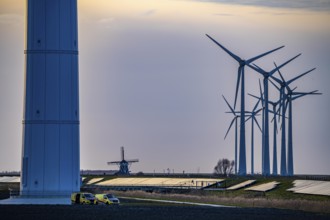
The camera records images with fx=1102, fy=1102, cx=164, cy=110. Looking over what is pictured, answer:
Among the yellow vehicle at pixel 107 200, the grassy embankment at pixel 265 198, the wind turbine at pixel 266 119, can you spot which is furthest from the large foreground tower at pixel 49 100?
the wind turbine at pixel 266 119

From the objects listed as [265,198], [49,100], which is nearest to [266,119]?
[265,198]

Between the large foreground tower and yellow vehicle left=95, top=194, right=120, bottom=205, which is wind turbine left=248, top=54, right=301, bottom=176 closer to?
yellow vehicle left=95, top=194, right=120, bottom=205

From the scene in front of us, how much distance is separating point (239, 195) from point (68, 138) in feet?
153

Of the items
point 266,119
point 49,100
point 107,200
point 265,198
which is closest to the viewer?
point 49,100

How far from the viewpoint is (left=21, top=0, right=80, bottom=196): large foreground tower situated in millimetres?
68875

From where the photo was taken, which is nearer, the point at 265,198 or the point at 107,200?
the point at 107,200

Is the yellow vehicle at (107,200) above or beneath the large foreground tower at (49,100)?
beneath

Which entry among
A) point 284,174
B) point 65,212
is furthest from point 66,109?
point 284,174

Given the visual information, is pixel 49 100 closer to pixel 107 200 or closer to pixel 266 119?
pixel 107 200

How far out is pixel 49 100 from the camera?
68.9m

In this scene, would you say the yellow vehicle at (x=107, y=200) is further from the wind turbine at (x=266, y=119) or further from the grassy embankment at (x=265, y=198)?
the wind turbine at (x=266, y=119)

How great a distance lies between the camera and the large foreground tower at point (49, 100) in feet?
226

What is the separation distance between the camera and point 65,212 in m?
64.9

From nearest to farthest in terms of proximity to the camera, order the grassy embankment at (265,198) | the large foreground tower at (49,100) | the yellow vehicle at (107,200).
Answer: the large foreground tower at (49,100)
the grassy embankment at (265,198)
the yellow vehicle at (107,200)
